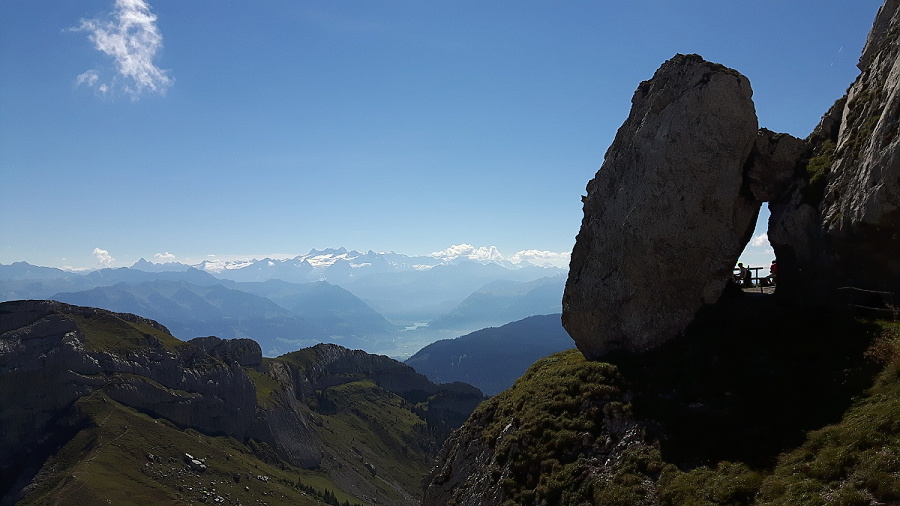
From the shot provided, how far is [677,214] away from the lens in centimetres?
3312

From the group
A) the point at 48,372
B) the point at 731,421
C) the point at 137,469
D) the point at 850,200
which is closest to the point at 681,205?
the point at 850,200

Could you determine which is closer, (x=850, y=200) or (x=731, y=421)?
(x=731, y=421)

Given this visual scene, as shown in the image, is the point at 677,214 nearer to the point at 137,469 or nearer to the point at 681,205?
the point at 681,205

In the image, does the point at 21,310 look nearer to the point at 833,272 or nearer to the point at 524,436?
the point at 524,436

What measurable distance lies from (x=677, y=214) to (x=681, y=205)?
623mm

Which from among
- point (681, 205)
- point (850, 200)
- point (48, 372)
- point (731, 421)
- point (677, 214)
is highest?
point (681, 205)

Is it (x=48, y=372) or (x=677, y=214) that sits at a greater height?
(x=677, y=214)

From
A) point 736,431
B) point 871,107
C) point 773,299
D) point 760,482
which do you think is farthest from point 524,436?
point 871,107

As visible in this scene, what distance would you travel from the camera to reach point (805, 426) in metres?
21.7

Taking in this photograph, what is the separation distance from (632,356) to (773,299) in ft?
31.6

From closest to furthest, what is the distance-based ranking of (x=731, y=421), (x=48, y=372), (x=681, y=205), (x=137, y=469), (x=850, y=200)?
(x=731, y=421)
(x=850, y=200)
(x=681, y=205)
(x=137, y=469)
(x=48, y=372)

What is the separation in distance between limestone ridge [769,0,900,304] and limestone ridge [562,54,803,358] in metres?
2.54

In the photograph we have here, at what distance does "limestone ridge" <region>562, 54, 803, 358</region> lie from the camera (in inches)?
1296

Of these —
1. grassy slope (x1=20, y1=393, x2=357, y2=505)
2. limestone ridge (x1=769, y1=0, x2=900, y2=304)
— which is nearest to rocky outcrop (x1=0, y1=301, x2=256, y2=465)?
grassy slope (x1=20, y1=393, x2=357, y2=505)
